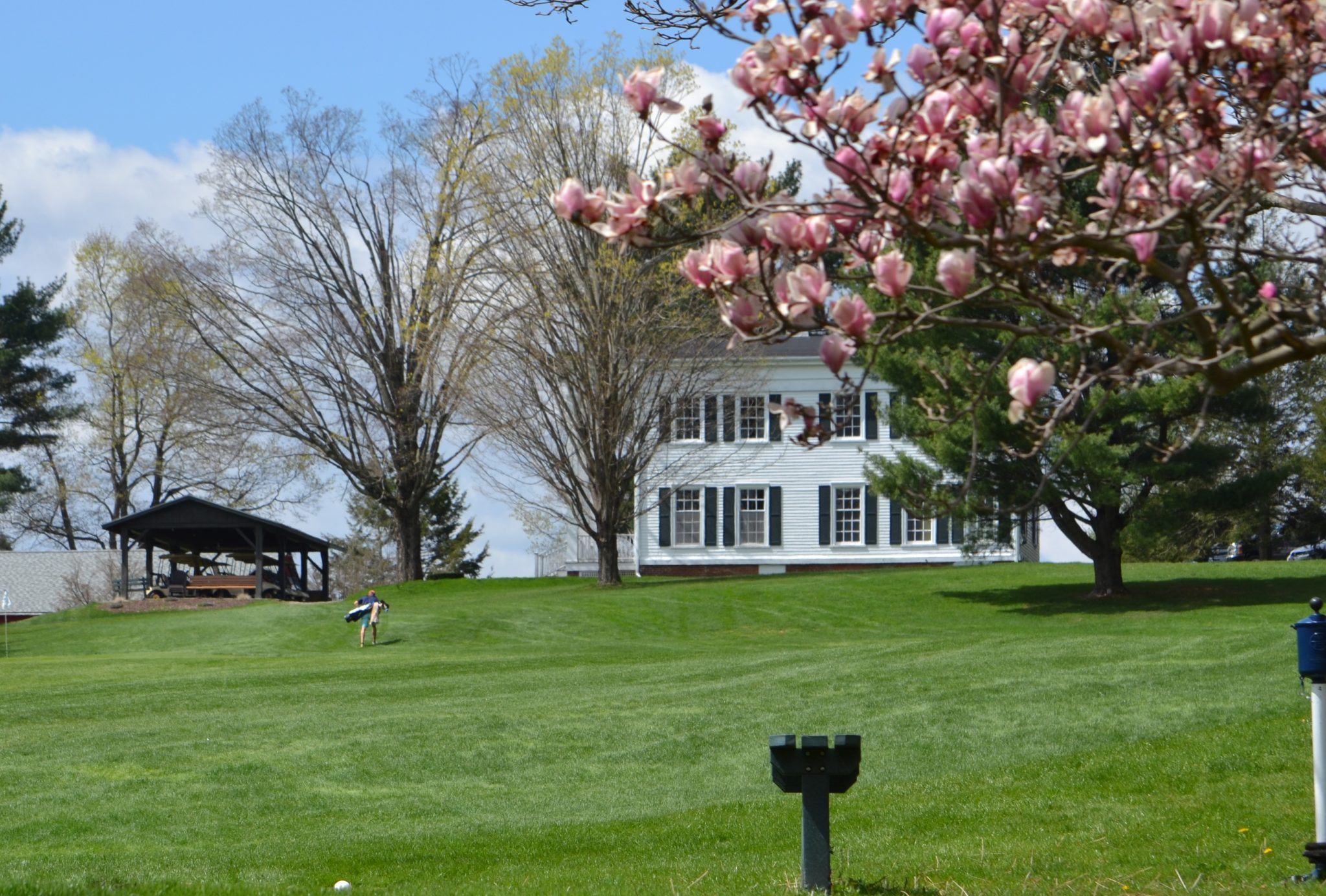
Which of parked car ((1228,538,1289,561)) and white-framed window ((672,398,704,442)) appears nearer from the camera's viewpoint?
white-framed window ((672,398,704,442))

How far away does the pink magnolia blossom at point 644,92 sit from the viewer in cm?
366

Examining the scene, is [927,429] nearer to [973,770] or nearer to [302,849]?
[302,849]

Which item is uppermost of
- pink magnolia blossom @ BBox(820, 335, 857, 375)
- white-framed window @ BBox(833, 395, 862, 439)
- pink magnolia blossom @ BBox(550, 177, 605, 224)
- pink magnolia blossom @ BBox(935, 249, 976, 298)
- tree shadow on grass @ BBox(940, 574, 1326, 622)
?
pink magnolia blossom @ BBox(550, 177, 605, 224)

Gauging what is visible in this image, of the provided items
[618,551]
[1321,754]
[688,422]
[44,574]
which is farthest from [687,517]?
[1321,754]

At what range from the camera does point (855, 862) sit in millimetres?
7730

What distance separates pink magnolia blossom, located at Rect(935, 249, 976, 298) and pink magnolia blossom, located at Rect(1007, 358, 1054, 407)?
245 mm

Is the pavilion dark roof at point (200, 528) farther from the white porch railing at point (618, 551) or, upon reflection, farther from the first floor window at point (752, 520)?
the first floor window at point (752, 520)

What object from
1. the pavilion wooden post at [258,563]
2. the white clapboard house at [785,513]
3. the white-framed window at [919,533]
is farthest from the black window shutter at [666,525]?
the pavilion wooden post at [258,563]

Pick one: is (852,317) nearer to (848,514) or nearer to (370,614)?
(370,614)

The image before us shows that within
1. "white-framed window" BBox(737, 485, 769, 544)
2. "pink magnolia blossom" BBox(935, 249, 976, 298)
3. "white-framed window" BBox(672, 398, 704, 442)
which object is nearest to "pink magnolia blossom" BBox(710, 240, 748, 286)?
"pink magnolia blossom" BBox(935, 249, 976, 298)

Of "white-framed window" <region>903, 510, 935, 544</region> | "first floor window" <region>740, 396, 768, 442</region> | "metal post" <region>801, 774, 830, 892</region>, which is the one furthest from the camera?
"white-framed window" <region>903, 510, 935, 544</region>

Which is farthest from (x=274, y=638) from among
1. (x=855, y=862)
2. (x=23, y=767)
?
(x=855, y=862)

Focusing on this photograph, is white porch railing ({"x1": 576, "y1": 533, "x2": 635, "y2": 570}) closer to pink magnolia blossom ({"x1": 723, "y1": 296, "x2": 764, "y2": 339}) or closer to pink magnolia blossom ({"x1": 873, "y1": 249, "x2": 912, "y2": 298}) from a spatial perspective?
pink magnolia blossom ({"x1": 723, "y1": 296, "x2": 764, "y2": 339})

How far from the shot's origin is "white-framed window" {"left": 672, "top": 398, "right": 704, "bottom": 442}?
103 ft
